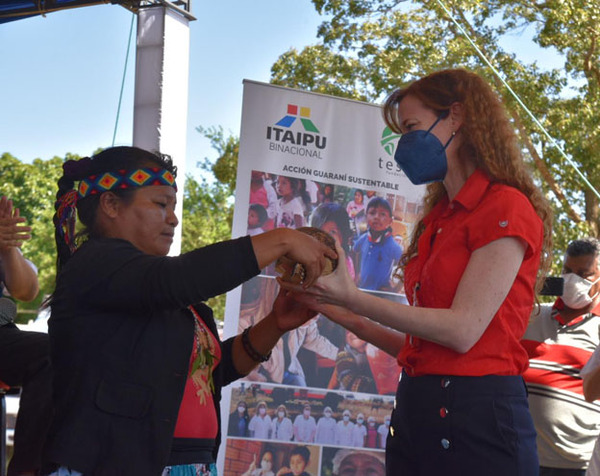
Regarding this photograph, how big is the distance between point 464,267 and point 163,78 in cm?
313

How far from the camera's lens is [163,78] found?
470cm

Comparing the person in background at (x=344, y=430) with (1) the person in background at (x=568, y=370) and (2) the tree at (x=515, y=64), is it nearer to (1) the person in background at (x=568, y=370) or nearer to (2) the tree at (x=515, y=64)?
(1) the person in background at (x=568, y=370)

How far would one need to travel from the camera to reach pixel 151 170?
7.63 ft

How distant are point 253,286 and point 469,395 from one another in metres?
2.65

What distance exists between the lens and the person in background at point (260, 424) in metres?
4.50

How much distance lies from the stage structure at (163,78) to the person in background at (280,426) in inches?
45.2

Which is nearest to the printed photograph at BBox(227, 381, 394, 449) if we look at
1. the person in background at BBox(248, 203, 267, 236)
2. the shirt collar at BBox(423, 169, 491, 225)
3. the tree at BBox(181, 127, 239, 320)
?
the person in background at BBox(248, 203, 267, 236)

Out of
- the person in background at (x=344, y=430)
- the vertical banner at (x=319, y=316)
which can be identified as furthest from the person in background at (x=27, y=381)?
the person in background at (x=344, y=430)

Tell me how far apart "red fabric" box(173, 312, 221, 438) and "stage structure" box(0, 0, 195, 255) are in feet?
7.84

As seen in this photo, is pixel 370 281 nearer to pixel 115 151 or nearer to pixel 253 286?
pixel 253 286

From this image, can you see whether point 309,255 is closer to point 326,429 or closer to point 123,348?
point 123,348

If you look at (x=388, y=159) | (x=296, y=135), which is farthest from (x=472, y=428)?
(x=388, y=159)

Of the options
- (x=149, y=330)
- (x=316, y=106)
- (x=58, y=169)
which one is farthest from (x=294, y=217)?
(x=58, y=169)

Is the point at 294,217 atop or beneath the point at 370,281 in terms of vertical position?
atop
